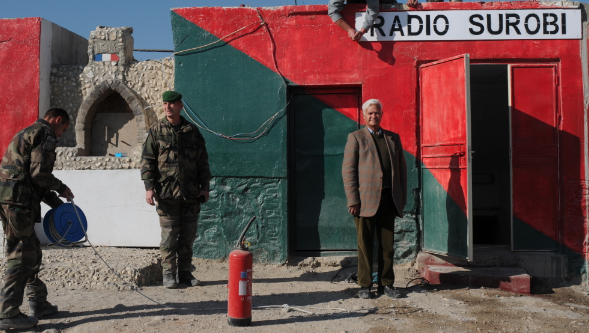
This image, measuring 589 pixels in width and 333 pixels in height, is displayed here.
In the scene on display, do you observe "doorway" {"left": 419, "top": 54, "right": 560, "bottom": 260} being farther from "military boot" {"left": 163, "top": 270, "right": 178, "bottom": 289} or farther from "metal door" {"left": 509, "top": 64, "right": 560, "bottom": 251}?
"military boot" {"left": 163, "top": 270, "right": 178, "bottom": 289}

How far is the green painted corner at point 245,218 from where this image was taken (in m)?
6.26

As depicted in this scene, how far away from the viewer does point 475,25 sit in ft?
20.2

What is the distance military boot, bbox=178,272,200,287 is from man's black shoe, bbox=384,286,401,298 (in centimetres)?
200

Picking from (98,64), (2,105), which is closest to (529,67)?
(98,64)

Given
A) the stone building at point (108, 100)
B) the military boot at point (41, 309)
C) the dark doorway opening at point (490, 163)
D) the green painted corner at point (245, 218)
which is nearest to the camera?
the military boot at point (41, 309)

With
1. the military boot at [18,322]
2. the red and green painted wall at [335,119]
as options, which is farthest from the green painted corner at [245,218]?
the military boot at [18,322]

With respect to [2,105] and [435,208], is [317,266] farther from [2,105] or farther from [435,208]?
[2,105]

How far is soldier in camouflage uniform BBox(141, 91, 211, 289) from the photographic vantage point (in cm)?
503

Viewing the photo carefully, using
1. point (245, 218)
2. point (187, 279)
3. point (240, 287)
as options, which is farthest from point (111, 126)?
point (240, 287)

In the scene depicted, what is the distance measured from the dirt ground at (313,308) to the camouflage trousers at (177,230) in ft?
0.98

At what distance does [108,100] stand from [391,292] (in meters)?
6.31

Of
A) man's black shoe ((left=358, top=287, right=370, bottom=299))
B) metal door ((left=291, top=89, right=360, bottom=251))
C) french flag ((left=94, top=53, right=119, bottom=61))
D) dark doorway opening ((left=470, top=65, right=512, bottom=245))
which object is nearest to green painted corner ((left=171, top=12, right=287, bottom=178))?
metal door ((left=291, top=89, right=360, bottom=251))

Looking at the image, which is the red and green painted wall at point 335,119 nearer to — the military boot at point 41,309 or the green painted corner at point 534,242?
the green painted corner at point 534,242

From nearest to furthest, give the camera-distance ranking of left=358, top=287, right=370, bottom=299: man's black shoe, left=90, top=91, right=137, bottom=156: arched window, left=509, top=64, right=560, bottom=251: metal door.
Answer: left=358, top=287, right=370, bottom=299: man's black shoe
left=509, top=64, right=560, bottom=251: metal door
left=90, top=91, right=137, bottom=156: arched window
